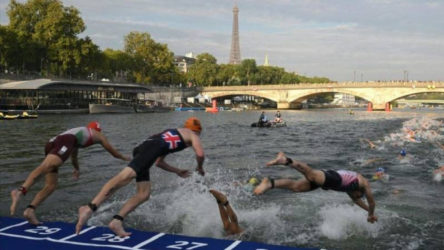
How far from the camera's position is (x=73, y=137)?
28.5 feet

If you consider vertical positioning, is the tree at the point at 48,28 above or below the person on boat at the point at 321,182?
above

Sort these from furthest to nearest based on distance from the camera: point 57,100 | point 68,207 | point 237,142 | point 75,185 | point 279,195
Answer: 1. point 57,100
2. point 237,142
3. point 75,185
4. point 279,195
5. point 68,207

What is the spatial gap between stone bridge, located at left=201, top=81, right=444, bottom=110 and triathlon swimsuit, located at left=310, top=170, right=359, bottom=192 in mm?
92476

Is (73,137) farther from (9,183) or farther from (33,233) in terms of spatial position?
(9,183)

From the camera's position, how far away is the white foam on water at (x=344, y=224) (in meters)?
9.34

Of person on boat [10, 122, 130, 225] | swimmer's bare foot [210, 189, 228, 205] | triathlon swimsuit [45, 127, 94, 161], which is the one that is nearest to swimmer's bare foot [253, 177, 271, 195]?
swimmer's bare foot [210, 189, 228, 205]

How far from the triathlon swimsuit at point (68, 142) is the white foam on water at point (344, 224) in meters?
5.25

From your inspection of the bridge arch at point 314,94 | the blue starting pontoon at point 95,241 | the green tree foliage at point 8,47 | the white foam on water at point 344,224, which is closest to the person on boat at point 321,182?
the white foam on water at point 344,224

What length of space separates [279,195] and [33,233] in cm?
734

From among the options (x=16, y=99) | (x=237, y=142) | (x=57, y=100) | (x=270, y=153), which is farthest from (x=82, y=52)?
(x=270, y=153)

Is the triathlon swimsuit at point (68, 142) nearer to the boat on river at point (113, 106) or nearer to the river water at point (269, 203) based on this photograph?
the river water at point (269, 203)

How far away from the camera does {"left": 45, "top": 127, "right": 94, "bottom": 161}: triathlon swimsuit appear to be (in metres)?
8.60

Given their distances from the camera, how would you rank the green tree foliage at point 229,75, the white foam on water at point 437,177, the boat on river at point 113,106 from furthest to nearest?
the green tree foliage at point 229,75
the boat on river at point 113,106
the white foam on water at point 437,177

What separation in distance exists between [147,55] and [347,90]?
164 ft
